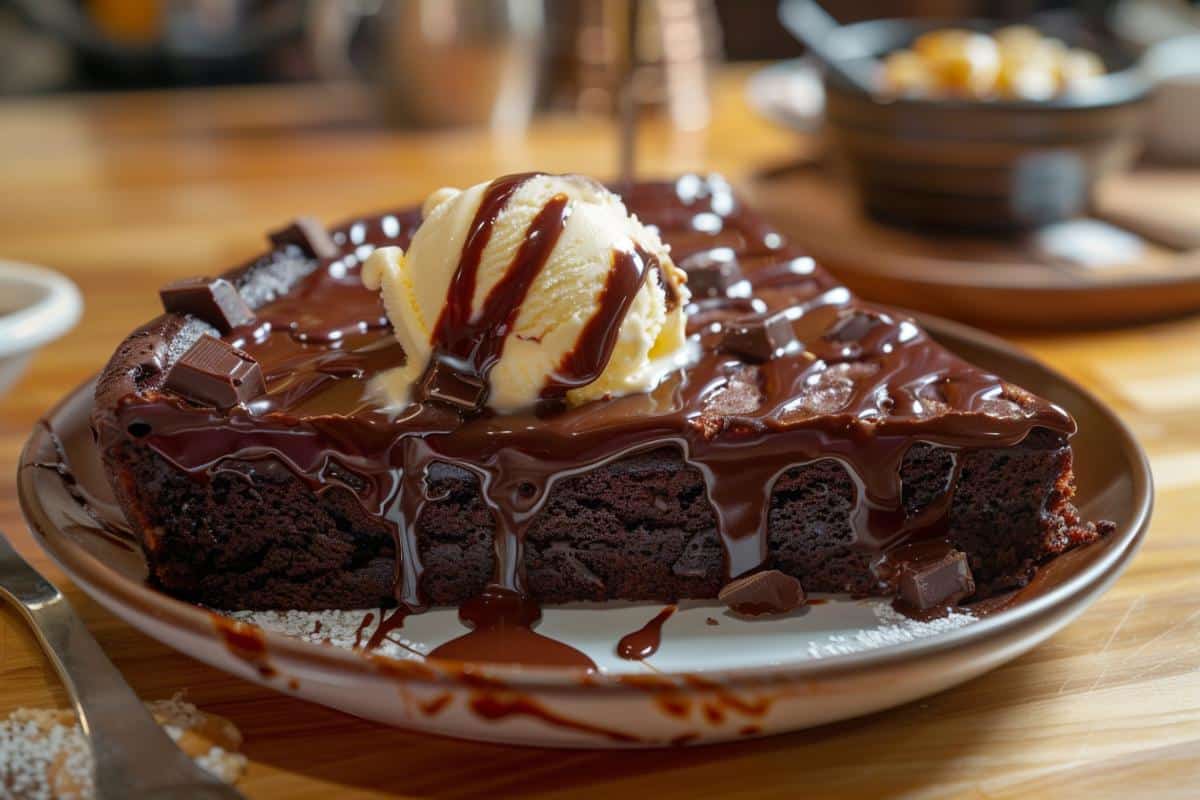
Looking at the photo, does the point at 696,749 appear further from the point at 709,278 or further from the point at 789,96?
the point at 789,96

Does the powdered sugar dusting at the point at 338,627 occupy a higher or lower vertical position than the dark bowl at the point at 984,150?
lower

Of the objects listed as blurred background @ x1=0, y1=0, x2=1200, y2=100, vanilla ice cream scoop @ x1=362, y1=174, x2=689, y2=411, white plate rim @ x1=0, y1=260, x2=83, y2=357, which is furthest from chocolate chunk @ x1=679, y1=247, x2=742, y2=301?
blurred background @ x1=0, y1=0, x2=1200, y2=100

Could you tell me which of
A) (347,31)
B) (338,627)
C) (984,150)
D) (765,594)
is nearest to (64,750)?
(338,627)

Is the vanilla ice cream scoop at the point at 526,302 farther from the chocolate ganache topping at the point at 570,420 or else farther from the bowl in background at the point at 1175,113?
the bowl in background at the point at 1175,113

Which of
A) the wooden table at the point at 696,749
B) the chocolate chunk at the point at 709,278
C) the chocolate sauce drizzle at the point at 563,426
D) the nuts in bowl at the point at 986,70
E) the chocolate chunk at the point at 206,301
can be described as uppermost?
the nuts in bowl at the point at 986,70

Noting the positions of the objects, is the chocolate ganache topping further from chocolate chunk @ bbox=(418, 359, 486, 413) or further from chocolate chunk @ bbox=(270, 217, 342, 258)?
chocolate chunk @ bbox=(270, 217, 342, 258)

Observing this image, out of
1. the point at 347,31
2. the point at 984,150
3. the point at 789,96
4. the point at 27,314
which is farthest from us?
the point at 347,31

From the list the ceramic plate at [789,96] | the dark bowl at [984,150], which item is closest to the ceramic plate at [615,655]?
the dark bowl at [984,150]
